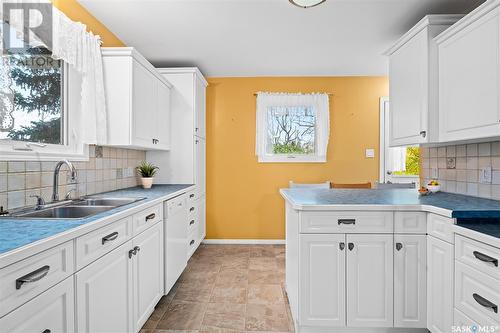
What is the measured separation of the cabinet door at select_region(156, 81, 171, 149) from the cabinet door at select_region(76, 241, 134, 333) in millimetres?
1611

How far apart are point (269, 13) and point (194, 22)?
70 cm

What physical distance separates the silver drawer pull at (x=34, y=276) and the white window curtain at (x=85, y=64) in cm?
143

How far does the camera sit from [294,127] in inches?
165

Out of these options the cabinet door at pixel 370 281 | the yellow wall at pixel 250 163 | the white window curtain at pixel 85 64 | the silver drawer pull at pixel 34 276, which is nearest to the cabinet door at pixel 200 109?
the yellow wall at pixel 250 163

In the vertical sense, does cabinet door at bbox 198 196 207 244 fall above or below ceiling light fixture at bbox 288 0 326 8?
below

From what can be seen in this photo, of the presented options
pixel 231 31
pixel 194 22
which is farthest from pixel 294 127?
pixel 194 22

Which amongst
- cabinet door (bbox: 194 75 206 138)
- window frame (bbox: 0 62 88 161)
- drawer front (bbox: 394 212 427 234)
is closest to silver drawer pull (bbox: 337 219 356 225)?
drawer front (bbox: 394 212 427 234)

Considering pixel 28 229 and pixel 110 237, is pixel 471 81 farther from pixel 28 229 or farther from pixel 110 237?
pixel 28 229

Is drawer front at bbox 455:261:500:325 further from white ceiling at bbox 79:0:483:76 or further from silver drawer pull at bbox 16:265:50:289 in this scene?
white ceiling at bbox 79:0:483:76

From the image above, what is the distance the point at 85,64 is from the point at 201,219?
2318 millimetres

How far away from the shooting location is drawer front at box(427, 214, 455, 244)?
155cm

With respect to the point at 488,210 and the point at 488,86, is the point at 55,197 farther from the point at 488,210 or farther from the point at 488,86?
the point at 488,86

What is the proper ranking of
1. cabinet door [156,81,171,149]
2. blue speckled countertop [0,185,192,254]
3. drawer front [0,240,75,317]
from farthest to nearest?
cabinet door [156,81,171,149], blue speckled countertop [0,185,192,254], drawer front [0,240,75,317]

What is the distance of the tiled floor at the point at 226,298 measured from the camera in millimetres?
2080
